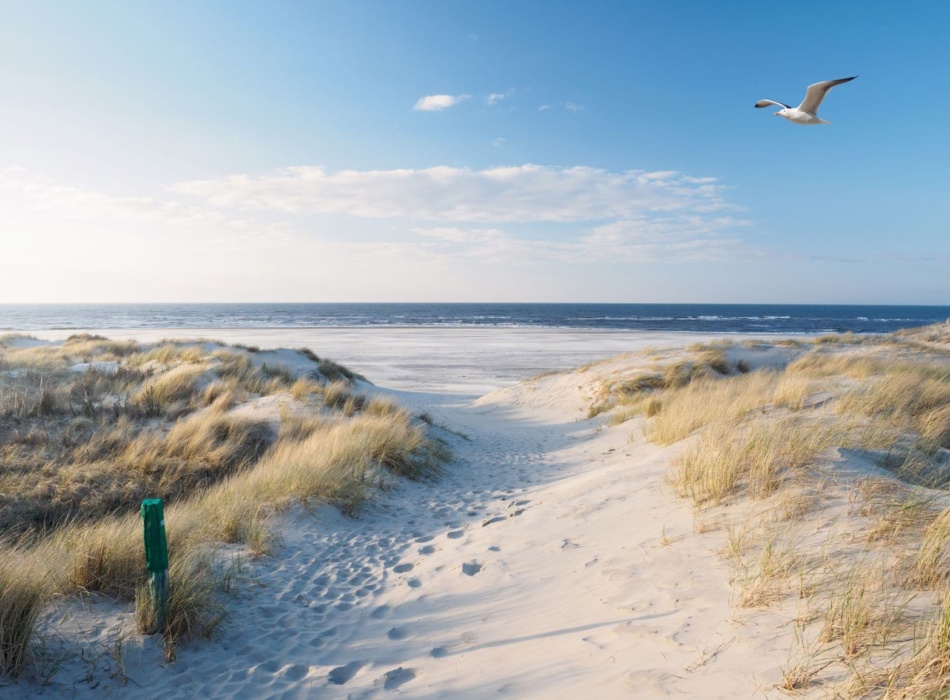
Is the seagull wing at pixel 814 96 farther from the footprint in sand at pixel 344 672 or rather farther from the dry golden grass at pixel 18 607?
the dry golden grass at pixel 18 607

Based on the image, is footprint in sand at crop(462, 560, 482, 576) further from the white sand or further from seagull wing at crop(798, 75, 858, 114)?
seagull wing at crop(798, 75, 858, 114)

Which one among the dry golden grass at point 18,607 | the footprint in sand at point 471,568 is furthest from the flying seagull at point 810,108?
the dry golden grass at point 18,607

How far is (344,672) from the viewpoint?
10.7 ft

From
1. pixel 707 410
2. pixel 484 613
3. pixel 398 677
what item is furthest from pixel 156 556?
pixel 707 410

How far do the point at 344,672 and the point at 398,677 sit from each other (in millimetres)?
375

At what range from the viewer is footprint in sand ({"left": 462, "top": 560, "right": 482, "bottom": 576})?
4.71 meters

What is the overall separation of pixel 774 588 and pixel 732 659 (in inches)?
27.7

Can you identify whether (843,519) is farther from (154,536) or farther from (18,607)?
(18,607)

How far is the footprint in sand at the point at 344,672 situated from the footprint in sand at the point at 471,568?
1.50 metres

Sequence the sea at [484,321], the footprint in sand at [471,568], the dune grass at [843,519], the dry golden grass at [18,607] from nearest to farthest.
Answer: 1. the dune grass at [843,519]
2. the dry golden grass at [18,607]
3. the footprint in sand at [471,568]
4. the sea at [484,321]

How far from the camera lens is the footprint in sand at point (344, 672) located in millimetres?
3162

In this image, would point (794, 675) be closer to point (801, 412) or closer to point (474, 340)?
point (801, 412)

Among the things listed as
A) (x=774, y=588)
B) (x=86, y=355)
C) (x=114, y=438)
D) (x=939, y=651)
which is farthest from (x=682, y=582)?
(x=86, y=355)

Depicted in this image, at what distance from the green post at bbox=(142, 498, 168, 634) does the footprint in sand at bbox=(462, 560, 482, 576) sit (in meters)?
2.43
